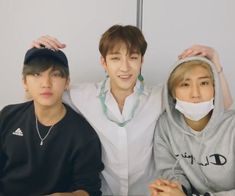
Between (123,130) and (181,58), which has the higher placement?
(181,58)

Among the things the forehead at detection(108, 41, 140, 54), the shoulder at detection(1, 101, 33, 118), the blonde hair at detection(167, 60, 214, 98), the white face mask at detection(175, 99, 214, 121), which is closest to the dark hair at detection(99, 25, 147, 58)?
the forehead at detection(108, 41, 140, 54)

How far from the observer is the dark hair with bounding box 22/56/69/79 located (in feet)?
4.12

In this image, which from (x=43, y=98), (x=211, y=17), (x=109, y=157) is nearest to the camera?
(x=43, y=98)

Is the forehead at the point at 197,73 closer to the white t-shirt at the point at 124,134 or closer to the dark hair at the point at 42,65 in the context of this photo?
the white t-shirt at the point at 124,134

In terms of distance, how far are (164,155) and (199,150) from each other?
0.14 metres

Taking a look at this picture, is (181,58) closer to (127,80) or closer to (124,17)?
(127,80)

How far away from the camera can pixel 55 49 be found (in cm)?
130

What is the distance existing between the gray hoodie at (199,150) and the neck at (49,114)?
0.39 metres

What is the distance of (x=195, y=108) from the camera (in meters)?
1.25

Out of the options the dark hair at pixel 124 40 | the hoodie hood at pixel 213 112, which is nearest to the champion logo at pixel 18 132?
the dark hair at pixel 124 40

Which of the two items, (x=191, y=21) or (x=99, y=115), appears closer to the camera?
(x=99, y=115)

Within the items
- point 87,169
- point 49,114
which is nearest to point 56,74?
point 49,114

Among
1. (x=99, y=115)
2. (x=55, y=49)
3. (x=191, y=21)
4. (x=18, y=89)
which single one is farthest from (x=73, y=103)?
(x=191, y=21)

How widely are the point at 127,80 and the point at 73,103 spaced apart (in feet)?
0.85
